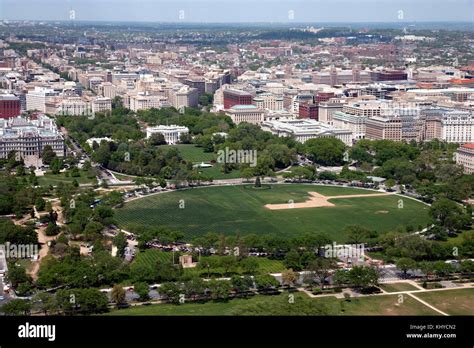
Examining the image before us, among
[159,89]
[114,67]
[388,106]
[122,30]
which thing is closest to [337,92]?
[388,106]

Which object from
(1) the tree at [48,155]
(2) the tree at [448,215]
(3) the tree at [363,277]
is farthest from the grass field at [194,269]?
(1) the tree at [48,155]

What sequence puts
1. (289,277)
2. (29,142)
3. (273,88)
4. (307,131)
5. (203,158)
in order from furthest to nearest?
(273,88) → (307,131) → (203,158) → (29,142) → (289,277)

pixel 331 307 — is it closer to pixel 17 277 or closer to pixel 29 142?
pixel 17 277

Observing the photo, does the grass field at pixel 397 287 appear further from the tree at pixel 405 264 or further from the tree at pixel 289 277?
the tree at pixel 289 277

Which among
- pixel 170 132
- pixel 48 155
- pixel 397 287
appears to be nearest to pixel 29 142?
pixel 48 155

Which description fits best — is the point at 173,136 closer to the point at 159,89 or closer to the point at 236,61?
the point at 159,89

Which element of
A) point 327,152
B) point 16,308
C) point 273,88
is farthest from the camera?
point 273,88

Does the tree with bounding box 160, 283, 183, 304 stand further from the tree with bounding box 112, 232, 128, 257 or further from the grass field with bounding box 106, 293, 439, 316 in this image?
the tree with bounding box 112, 232, 128, 257
